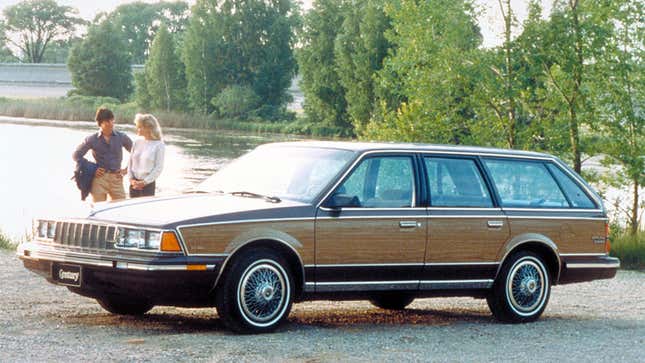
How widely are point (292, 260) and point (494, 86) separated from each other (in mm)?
13464

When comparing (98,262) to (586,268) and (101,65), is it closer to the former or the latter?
(586,268)

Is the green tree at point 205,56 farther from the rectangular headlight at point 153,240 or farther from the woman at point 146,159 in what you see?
the rectangular headlight at point 153,240

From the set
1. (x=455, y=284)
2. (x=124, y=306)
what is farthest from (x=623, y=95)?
(x=124, y=306)

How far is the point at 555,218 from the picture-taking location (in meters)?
11.5

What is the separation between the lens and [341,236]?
392 inches

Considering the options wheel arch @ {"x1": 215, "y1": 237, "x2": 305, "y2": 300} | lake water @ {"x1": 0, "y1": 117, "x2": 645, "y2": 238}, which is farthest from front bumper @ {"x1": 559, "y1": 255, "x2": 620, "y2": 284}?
lake water @ {"x1": 0, "y1": 117, "x2": 645, "y2": 238}

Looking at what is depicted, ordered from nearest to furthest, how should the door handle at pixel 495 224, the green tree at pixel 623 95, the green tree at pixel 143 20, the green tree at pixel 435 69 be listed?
the door handle at pixel 495 224, the green tree at pixel 623 95, the green tree at pixel 435 69, the green tree at pixel 143 20

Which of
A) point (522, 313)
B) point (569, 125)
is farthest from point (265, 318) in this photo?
point (569, 125)

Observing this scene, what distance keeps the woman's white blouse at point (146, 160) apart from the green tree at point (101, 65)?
3865 inches

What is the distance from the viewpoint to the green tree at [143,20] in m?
142

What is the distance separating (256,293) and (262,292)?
0.05 meters

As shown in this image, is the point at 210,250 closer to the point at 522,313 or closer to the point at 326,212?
the point at 326,212

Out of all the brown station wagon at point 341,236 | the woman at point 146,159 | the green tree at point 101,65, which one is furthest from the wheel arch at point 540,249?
the green tree at point 101,65

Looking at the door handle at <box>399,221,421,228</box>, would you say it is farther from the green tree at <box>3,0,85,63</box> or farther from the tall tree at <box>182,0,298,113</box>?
the green tree at <box>3,0,85,63</box>
